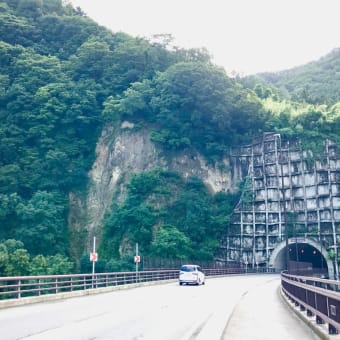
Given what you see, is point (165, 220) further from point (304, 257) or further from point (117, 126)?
point (304, 257)

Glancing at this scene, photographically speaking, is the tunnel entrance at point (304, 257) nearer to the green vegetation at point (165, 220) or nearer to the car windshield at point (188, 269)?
the green vegetation at point (165, 220)

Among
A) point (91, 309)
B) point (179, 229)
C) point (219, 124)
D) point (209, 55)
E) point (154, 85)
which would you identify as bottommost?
point (91, 309)

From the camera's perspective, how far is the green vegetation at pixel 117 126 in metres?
57.6

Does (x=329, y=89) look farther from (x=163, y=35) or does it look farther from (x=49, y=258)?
(x=49, y=258)

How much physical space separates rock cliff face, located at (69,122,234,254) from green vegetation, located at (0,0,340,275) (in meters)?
1.30

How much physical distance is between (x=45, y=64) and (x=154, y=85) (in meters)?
18.7

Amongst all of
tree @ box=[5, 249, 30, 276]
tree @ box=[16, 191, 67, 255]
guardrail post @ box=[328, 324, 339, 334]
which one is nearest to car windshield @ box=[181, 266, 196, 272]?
tree @ box=[5, 249, 30, 276]

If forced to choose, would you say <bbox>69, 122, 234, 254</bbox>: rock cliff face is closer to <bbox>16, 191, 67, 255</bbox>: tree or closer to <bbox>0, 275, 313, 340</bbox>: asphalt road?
<bbox>16, 191, 67, 255</bbox>: tree

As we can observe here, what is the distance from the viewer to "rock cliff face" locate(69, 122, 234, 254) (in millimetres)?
64250

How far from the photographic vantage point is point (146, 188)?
201ft

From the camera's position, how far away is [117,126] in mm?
69312

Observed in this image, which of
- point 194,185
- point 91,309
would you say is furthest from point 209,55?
point 91,309

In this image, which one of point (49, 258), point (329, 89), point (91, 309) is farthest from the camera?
point (329, 89)

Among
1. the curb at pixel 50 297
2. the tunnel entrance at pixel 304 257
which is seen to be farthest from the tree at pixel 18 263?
the tunnel entrance at pixel 304 257
